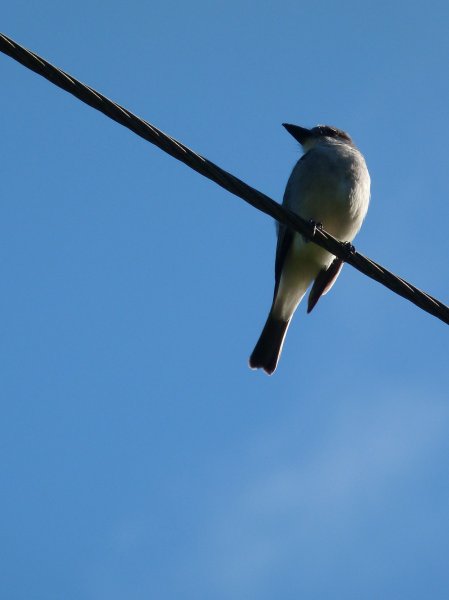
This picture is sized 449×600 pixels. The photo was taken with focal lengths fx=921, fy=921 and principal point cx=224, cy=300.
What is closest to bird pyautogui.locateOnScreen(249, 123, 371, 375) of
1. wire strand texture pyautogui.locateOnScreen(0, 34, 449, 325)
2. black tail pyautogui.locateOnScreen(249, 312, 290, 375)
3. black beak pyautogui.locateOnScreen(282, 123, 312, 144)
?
black tail pyautogui.locateOnScreen(249, 312, 290, 375)

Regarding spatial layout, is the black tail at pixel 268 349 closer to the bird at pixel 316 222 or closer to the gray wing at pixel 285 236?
the bird at pixel 316 222

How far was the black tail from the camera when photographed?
7.25 m

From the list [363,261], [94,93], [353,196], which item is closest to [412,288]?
[363,261]

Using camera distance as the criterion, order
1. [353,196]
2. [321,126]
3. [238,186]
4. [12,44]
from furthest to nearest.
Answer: [321,126] < [353,196] < [238,186] < [12,44]

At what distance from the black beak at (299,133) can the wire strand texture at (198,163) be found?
13.6ft

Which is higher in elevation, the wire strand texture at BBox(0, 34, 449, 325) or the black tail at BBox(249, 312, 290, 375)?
the black tail at BBox(249, 312, 290, 375)

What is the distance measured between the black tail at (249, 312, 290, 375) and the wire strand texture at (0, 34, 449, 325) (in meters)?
2.65

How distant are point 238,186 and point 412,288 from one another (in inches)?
37.4

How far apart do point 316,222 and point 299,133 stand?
6.64 ft

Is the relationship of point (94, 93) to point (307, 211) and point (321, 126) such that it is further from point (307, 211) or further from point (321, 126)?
point (321, 126)

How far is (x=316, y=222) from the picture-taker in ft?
23.0

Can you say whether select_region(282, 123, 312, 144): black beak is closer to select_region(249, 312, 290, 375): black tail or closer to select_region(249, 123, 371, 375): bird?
select_region(249, 123, 371, 375): bird

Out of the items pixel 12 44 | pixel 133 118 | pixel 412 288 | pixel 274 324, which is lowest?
pixel 412 288

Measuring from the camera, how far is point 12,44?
3883 mm
